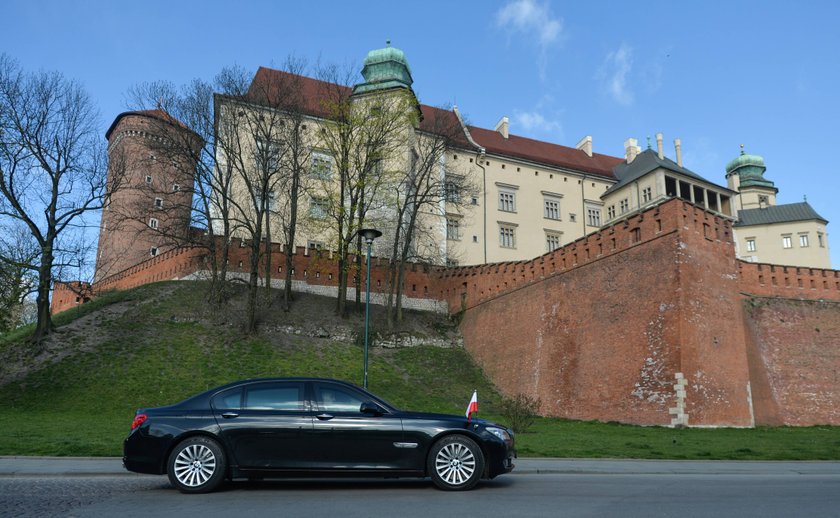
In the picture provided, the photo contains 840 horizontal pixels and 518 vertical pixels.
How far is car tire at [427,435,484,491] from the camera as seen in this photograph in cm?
853

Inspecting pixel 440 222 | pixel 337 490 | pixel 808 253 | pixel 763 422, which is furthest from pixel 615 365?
pixel 808 253

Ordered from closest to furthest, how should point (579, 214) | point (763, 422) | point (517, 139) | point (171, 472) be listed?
point (171, 472) → point (763, 422) → point (579, 214) → point (517, 139)

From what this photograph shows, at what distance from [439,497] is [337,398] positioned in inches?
77.4

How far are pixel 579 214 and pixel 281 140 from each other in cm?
3180

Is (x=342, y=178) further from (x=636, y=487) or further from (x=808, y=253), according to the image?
(x=808, y=253)

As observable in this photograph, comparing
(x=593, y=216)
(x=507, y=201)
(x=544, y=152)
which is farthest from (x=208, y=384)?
(x=544, y=152)

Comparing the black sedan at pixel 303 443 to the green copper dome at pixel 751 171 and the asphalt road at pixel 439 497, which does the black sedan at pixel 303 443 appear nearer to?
the asphalt road at pixel 439 497

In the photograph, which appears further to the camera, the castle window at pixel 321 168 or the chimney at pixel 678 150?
the chimney at pixel 678 150

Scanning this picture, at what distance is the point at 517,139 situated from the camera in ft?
198

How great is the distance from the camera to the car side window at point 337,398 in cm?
870

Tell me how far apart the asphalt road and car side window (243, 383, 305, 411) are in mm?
1143

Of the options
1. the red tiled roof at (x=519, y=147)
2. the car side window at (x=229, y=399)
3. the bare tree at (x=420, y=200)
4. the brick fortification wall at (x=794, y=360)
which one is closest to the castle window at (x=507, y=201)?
the red tiled roof at (x=519, y=147)

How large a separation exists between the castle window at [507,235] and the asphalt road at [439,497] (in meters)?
41.6

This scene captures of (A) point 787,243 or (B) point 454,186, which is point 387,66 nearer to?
(B) point 454,186
